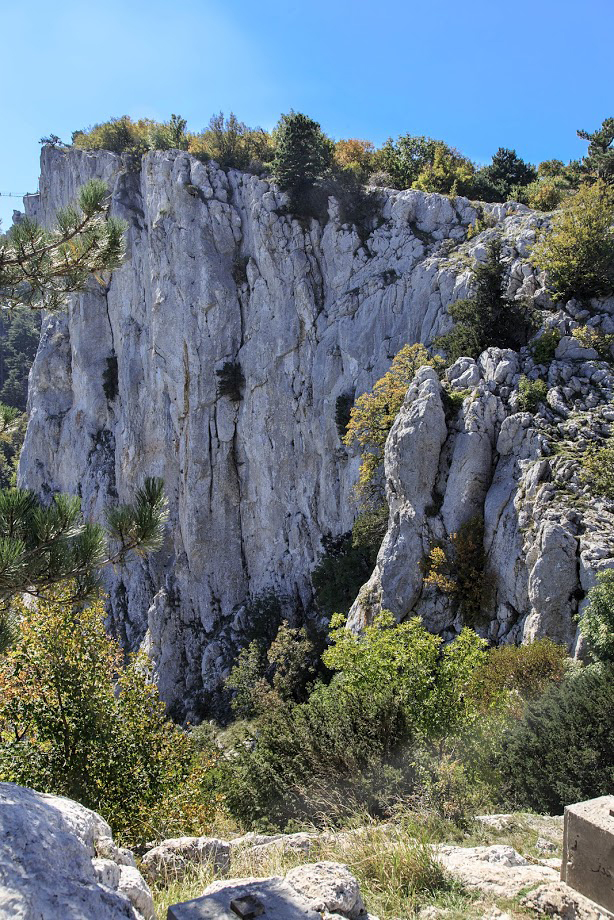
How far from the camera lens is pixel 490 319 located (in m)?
21.9

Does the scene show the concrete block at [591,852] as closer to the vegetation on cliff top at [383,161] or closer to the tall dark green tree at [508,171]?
the vegetation on cliff top at [383,161]

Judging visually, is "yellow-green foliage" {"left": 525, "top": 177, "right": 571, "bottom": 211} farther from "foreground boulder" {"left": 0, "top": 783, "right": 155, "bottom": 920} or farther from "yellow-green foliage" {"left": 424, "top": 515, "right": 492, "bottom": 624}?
"foreground boulder" {"left": 0, "top": 783, "right": 155, "bottom": 920}

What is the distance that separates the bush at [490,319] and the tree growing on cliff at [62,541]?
673 inches

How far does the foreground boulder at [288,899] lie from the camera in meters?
3.90

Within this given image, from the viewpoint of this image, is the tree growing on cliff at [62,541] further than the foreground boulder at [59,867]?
Yes

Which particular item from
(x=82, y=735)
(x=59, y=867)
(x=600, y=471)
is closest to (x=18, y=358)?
(x=600, y=471)

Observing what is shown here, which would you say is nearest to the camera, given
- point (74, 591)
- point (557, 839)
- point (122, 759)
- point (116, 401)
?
point (557, 839)

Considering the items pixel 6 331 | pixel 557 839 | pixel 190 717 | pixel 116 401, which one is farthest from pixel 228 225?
pixel 6 331

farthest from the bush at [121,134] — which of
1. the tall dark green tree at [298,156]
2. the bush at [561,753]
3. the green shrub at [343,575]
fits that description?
the bush at [561,753]

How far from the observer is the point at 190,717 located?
98.8ft

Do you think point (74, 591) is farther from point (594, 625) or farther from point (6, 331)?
point (6, 331)

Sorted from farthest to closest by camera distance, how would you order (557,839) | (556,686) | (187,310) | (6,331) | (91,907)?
(6,331)
(187,310)
(556,686)
(557,839)
(91,907)

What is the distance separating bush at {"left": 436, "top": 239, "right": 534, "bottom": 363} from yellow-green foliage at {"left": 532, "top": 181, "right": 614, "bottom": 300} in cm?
155

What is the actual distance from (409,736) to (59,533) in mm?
6772
